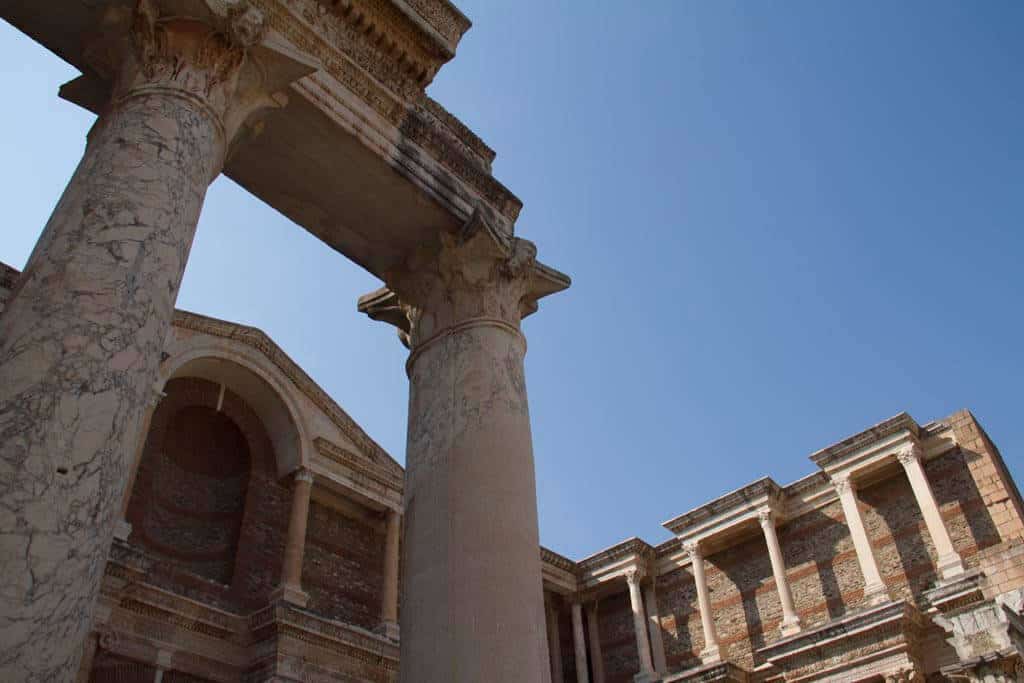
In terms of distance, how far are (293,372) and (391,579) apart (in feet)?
15.4

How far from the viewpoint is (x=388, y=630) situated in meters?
15.8

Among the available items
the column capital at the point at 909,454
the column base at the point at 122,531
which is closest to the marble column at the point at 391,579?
the column base at the point at 122,531

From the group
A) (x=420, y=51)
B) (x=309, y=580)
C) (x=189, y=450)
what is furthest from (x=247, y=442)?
(x=420, y=51)

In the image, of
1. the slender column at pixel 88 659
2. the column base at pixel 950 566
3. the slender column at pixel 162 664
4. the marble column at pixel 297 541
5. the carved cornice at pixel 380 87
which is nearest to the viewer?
the carved cornice at pixel 380 87

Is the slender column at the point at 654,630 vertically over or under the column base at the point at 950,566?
over

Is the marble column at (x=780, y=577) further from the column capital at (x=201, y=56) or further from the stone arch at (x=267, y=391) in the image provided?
the column capital at (x=201, y=56)

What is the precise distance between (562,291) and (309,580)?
11875 mm

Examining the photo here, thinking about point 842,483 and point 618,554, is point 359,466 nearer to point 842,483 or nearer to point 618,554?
point 618,554

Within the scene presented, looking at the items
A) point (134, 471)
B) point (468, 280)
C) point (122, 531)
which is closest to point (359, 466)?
point (134, 471)

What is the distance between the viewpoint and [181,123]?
13.8 feet

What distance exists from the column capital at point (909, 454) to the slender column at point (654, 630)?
740cm

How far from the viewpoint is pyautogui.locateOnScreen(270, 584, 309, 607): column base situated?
1423 cm

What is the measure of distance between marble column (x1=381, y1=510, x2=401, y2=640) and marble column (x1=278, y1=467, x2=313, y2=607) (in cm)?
164

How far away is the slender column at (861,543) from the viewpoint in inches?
696
